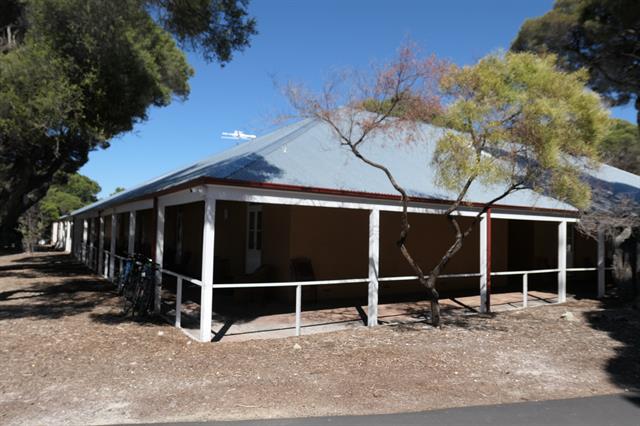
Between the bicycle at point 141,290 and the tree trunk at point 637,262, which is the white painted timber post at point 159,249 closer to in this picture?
the bicycle at point 141,290

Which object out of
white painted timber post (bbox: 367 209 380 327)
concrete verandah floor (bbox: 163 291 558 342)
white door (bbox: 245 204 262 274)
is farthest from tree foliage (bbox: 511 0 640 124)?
white door (bbox: 245 204 262 274)

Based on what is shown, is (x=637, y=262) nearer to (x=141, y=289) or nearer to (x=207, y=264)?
(x=207, y=264)

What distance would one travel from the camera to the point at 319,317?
1017cm

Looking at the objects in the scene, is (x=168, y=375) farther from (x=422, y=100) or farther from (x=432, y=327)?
(x=422, y=100)

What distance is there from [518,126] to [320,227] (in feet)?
16.9

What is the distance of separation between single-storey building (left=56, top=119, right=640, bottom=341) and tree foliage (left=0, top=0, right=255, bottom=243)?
7.03ft

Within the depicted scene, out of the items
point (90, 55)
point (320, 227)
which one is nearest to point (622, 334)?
point (320, 227)

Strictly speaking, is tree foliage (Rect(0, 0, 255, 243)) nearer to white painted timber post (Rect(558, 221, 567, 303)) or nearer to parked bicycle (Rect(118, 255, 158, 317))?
parked bicycle (Rect(118, 255, 158, 317))

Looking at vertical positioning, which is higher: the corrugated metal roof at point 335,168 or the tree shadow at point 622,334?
the corrugated metal roof at point 335,168

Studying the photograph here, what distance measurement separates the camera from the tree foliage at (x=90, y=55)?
9.28 metres

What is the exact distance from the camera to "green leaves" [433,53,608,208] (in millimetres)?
8438

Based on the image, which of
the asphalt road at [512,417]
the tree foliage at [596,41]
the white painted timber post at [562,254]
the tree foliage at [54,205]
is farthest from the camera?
the tree foliage at [54,205]

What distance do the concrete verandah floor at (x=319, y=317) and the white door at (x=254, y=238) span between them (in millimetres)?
2097

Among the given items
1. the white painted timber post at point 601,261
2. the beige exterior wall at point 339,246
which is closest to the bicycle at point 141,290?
the beige exterior wall at point 339,246
